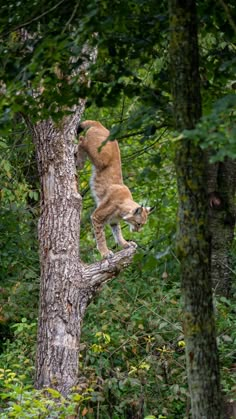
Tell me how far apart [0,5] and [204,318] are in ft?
5.88

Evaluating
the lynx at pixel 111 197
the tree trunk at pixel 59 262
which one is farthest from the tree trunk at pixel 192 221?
the lynx at pixel 111 197

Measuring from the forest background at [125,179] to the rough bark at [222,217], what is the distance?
0.26 m

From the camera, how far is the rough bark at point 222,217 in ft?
35.4

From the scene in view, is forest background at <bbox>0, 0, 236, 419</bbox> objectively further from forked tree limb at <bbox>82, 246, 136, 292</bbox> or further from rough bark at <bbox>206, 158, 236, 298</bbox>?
forked tree limb at <bbox>82, 246, 136, 292</bbox>

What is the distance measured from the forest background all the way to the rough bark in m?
0.26

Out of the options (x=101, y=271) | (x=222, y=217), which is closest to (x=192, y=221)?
(x=101, y=271)

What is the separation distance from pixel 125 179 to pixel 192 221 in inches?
339

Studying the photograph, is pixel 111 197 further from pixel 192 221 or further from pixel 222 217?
pixel 192 221

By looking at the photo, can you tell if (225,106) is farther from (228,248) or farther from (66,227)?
(228,248)

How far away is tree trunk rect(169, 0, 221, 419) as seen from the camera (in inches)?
161

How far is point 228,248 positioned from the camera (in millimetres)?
10891

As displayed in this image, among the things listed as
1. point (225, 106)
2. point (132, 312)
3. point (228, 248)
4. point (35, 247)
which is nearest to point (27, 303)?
point (35, 247)

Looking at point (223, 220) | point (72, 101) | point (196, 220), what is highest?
point (223, 220)

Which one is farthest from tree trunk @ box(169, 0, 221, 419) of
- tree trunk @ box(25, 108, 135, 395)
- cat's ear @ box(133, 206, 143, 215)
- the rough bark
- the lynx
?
the rough bark
